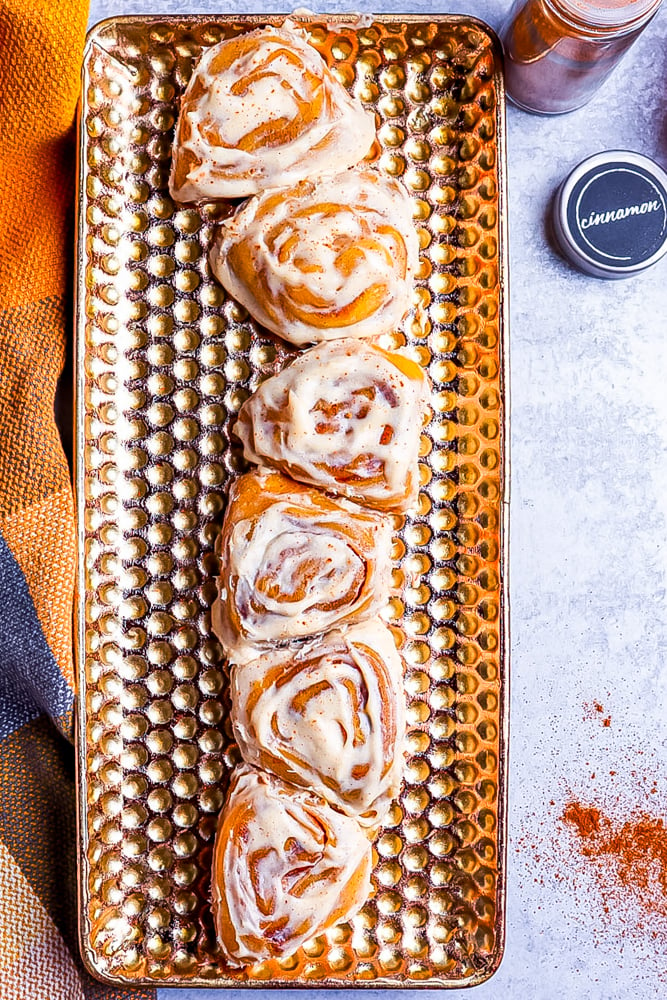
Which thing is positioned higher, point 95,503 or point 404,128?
point 404,128

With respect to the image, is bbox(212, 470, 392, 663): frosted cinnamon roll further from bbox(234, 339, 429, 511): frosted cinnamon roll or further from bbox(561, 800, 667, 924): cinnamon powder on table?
bbox(561, 800, 667, 924): cinnamon powder on table

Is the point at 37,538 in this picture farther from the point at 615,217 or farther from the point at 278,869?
the point at 615,217

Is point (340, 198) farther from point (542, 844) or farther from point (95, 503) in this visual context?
point (542, 844)

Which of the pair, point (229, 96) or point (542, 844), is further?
point (542, 844)

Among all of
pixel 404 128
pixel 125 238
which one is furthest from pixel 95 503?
pixel 404 128

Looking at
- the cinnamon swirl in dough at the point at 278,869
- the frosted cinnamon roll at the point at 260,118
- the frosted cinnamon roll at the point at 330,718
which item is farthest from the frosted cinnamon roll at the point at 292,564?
the frosted cinnamon roll at the point at 260,118

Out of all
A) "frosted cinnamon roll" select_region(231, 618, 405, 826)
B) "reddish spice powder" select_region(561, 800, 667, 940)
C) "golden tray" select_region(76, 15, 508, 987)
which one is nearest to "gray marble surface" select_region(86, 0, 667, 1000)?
"reddish spice powder" select_region(561, 800, 667, 940)

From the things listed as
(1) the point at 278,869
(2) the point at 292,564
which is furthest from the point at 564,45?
(1) the point at 278,869
